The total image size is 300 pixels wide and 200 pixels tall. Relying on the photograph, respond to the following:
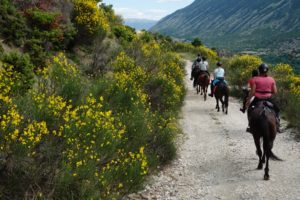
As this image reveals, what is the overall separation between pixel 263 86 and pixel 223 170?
8.13 feet

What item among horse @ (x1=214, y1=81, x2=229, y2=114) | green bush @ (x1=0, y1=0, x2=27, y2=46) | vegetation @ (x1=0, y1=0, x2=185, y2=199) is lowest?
horse @ (x1=214, y1=81, x2=229, y2=114)

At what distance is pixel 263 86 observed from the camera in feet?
32.9

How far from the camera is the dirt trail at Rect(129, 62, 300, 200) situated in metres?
8.50

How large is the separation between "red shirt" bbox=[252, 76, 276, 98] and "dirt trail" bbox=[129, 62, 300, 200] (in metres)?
1.92

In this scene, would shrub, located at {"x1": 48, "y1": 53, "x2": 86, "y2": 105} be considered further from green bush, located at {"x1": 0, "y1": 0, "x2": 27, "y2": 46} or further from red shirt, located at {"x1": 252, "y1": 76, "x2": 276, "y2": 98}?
green bush, located at {"x1": 0, "y1": 0, "x2": 27, "y2": 46}

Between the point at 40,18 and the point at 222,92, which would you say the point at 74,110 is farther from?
the point at 222,92

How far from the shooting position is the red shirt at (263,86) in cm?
1003

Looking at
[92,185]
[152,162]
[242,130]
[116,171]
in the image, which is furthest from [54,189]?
[242,130]

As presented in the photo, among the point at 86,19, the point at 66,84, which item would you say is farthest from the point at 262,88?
the point at 86,19

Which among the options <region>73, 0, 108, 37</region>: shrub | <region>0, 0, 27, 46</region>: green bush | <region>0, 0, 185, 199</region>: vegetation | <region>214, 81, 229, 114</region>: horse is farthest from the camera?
<region>73, 0, 108, 37</region>: shrub

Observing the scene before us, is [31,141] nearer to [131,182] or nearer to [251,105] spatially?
[131,182]

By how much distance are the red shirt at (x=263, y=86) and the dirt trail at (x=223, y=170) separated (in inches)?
75.6

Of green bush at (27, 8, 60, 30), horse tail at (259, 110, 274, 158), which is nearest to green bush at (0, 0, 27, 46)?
green bush at (27, 8, 60, 30)

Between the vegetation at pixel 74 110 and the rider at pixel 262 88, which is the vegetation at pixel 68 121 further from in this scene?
the rider at pixel 262 88
